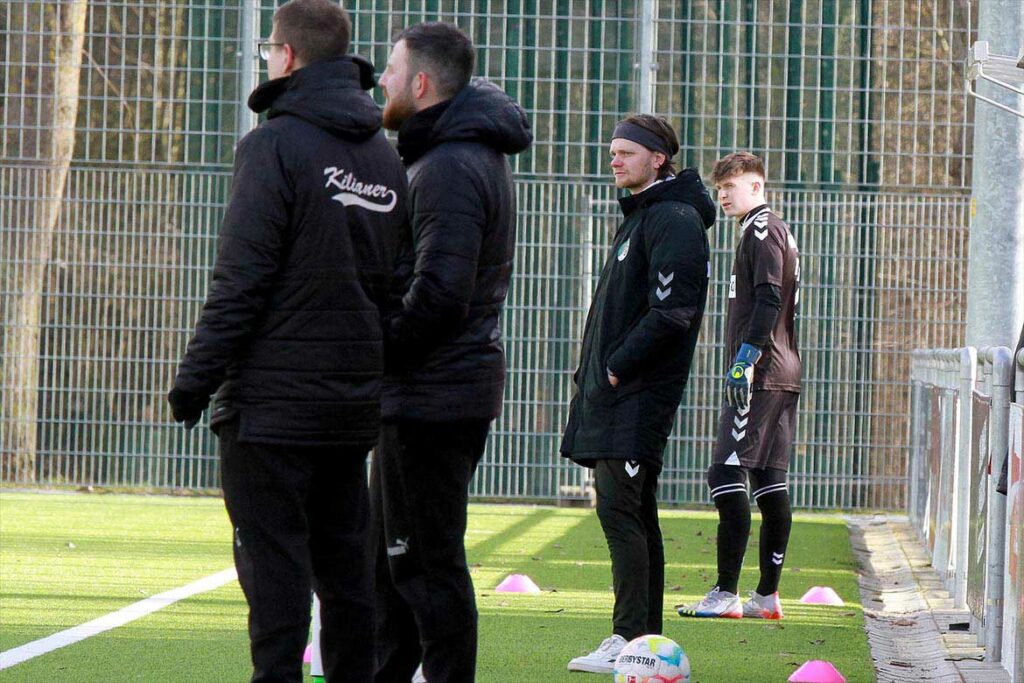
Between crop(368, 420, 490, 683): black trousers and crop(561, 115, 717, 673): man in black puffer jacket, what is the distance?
47.3 inches

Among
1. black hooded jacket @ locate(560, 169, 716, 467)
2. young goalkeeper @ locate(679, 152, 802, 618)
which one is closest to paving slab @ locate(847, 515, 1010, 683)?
young goalkeeper @ locate(679, 152, 802, 618)

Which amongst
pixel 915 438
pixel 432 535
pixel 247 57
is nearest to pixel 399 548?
pixel 432 535

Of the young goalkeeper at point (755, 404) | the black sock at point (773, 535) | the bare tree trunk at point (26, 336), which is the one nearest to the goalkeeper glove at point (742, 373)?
the young goalkeeper at point (755, 404)

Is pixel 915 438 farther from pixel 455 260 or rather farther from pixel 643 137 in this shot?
pixel 455 260

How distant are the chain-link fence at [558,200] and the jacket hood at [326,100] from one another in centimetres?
894

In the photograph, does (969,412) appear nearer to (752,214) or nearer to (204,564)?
(752,214)

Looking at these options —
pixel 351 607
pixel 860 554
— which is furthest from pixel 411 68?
pixel 860 554

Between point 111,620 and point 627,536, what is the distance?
2430mm

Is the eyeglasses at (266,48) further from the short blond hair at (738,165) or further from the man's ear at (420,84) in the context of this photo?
the short blond hair at (738,165)

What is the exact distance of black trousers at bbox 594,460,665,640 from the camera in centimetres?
596

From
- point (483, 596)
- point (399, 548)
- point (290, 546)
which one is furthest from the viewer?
point (483, 596)

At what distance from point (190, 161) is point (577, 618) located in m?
7.71

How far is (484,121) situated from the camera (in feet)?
16.2

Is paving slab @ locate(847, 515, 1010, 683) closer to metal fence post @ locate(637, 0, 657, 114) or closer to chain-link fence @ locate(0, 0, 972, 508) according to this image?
chain-link fence @ locate(0, 0, 972, 508)
